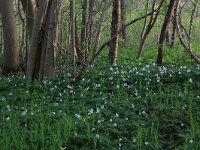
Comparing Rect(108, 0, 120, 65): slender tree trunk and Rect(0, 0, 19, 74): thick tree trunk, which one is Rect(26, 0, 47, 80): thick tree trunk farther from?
Rect(108, 0, 120, 65): slender tree trunk

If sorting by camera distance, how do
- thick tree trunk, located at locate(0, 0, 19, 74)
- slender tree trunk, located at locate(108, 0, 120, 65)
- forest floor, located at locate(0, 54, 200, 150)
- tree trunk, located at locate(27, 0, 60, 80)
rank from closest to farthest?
1. forest floor, located at locate(0, 54, 200, 150)
2. tree trunk, located at locate(27, 0, 60, 80)
3. slender tree trunk, located at locate(108, 0, 120, 65)
4. thick tree trunk, located at locate(0, 0, 19, 74)

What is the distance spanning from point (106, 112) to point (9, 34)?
6.06m

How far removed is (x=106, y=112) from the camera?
490cm

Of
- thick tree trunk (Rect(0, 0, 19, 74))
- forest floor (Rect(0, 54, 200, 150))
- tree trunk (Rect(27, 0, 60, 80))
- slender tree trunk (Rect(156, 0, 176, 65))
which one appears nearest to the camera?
forest floor (Rect(0, 54, 200, 150))

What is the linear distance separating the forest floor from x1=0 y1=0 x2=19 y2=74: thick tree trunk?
2818 millimetres

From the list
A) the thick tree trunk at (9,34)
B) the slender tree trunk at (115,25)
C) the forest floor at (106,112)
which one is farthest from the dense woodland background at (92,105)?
the thick tree trunk at (9,34)

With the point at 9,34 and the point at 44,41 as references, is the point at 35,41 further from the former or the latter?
the point at 9,34

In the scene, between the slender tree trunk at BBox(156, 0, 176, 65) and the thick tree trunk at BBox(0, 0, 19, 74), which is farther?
the thick tree trunk at BBox(0, 0, 19, 74)

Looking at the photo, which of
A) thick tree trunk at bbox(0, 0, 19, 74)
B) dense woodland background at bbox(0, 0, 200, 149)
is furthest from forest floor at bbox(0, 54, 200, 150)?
thick tree trunk at bbox(0, 0, 19, 74)

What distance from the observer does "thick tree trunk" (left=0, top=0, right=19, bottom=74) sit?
10125mm

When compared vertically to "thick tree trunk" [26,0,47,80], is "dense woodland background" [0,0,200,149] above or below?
below

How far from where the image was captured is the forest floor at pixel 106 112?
4016mm

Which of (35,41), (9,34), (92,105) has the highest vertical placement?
(9,34)

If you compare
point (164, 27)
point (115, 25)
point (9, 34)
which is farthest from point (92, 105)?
point (9, 34)
